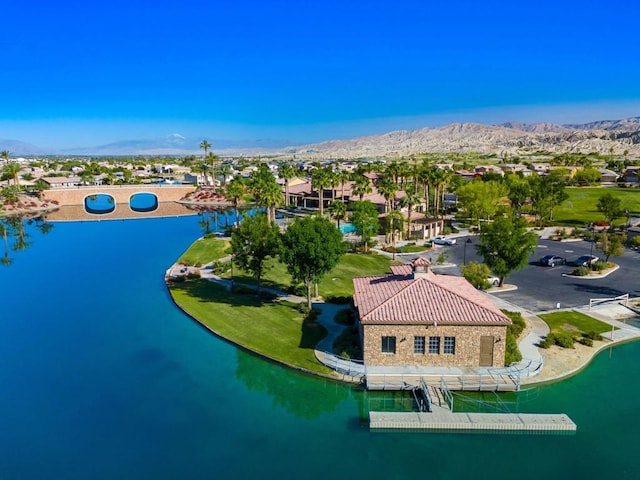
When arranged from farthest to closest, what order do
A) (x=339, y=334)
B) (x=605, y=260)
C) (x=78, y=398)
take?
(x=605, y=260) → (x=339, y=334) → (x=78, y=398)

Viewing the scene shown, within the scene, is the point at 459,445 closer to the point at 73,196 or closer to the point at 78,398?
the point at 78,398

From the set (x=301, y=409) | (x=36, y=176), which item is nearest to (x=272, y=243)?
(x=301, y=409)

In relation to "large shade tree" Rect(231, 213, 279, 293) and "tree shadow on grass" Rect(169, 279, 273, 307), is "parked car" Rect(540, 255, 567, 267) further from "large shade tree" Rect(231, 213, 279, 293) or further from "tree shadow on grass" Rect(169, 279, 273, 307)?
"tree shadow on grass" Rect(169, 279, 273, 307)

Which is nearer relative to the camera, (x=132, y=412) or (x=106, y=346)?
(x=132, y=412)

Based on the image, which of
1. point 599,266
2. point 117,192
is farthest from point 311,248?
point 117,192

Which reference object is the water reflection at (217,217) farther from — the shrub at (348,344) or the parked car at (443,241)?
the shrub at (348,344)

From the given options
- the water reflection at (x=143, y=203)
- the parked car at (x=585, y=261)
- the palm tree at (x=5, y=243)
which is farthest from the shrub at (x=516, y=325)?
the water reflection at (x=143, y=203)

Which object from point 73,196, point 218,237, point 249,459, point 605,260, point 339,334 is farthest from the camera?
point 73,196
